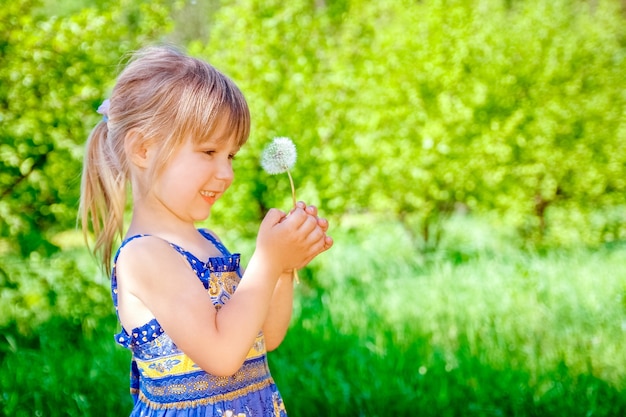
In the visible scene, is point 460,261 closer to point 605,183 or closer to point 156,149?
point 605,183

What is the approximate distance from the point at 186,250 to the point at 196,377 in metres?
0.24

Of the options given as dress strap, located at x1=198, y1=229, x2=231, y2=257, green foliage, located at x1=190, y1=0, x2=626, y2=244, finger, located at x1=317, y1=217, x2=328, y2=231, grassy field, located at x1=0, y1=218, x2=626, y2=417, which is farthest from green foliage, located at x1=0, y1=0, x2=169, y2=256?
finger, located at x1=317, y1=217, x2=328, y2=231

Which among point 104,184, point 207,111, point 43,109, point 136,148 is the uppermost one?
point 207,111

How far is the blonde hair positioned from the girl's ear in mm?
13

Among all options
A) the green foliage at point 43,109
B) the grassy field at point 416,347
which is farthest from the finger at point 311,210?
the green foliage at point 43,109

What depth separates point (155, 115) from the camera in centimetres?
140

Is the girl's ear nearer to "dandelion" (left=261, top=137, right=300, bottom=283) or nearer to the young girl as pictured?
the young girl

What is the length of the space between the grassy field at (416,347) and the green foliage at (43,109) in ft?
1.16

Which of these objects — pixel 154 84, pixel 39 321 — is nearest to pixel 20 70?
pixel 39 321

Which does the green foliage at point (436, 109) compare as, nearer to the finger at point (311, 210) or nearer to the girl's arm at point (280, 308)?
the girl's arm at point (280, 308)

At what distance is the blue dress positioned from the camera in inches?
55.0

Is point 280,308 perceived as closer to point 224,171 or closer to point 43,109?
point 224,171

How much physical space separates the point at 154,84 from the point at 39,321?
3049 mm

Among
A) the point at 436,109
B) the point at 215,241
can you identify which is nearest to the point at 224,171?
the point at 215,241
